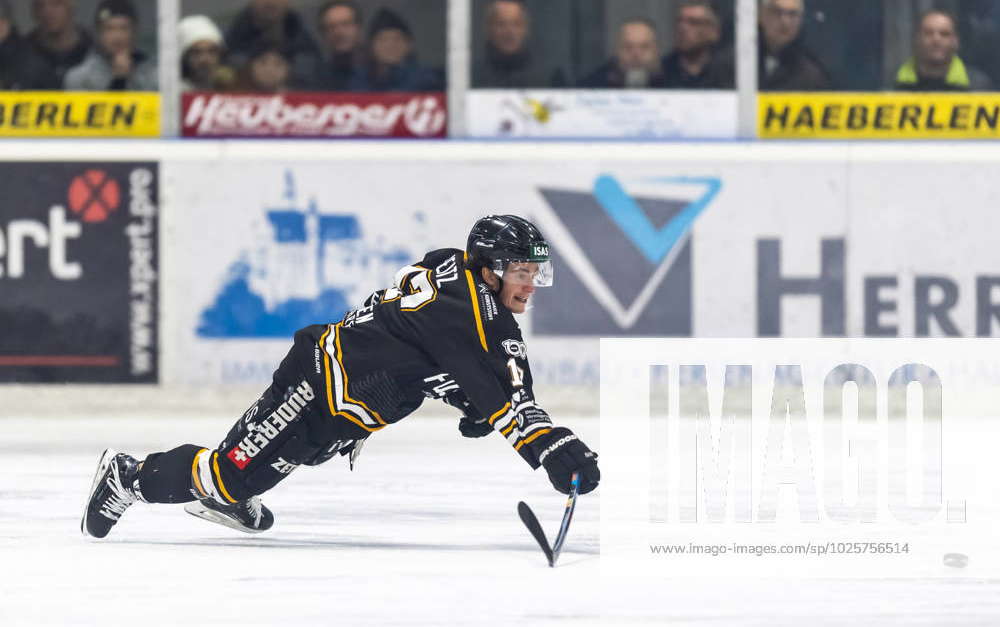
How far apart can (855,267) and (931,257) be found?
1.44 feet

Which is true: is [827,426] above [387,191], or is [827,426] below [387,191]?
below

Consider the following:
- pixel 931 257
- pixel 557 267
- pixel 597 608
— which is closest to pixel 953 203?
pixel 931 257

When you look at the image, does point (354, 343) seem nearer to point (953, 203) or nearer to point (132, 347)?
point (132, 347)

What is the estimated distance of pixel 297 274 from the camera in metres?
11.2

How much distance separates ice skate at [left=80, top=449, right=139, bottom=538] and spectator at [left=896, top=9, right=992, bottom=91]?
20.1 feet

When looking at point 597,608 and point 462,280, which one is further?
point 462,280

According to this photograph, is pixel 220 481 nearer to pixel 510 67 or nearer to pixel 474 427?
pixel 474 427

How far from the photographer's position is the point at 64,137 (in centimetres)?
1133

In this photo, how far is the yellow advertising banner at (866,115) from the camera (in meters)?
11.5

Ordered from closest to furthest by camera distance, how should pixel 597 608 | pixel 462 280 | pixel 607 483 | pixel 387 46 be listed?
pixel 597 608 < pixel 462 280 < pixel 607 483 < pixel 387 46

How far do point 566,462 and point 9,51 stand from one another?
657cm

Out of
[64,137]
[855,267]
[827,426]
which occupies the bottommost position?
[827,426]

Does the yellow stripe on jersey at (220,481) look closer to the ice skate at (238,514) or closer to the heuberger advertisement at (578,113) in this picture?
the ice skate at (238,514)

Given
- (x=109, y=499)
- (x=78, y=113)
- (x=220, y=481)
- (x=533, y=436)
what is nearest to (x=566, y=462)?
(x=533, y=436)
